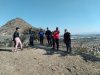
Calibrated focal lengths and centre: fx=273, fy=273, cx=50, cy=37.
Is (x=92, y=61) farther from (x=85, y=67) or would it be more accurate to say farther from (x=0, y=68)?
(x=0, y=68)

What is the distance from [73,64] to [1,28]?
929 inches

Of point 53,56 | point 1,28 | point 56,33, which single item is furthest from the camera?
point 1,28

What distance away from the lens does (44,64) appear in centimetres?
1973

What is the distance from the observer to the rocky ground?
18.7 meters

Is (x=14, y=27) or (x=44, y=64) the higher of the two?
(x=14, y=27)

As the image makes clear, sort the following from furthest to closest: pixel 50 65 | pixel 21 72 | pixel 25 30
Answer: pixel 25 30
pixel 50 65
pixel 21 72

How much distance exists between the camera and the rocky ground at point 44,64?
18.7 m

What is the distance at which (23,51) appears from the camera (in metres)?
22.1

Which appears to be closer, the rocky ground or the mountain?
the rocky ground

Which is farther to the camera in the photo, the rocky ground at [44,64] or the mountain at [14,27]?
the mountain at [14,27]

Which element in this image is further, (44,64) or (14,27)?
(14,27)

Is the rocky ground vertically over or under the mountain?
under

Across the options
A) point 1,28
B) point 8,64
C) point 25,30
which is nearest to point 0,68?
point 8,64

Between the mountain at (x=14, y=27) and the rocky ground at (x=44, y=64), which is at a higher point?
the mountain at (x=14, y=27)
